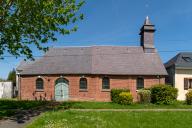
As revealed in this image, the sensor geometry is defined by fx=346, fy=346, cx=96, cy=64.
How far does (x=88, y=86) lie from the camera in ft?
120

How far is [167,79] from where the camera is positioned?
40.1 meters

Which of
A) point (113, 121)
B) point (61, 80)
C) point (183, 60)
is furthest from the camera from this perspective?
point (183, 60)

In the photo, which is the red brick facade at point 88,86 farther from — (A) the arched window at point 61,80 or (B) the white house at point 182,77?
(B) the white house at point 182,77

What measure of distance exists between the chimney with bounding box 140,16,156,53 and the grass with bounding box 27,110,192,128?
63.2 ft

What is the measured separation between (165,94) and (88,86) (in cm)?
918

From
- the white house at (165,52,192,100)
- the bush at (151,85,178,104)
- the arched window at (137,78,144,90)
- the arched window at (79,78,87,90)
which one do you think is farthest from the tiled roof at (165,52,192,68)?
the arched window at (79,78,87,90)

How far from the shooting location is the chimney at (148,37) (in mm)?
39906

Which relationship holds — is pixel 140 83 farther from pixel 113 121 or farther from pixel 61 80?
pixel 113 121

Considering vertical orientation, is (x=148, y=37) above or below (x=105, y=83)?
above

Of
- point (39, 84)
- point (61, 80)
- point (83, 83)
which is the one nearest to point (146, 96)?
point (83, 83)

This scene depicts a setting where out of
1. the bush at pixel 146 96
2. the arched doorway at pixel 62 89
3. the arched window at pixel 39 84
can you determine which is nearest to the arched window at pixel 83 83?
the arched doorway at pixel 62 89

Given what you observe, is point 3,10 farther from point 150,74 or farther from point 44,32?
point 150,74

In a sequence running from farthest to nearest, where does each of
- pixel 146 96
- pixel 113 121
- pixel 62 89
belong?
pixel 62 89 → pixel 146 96 → pixel 113 121

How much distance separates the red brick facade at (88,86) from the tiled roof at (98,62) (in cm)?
59
